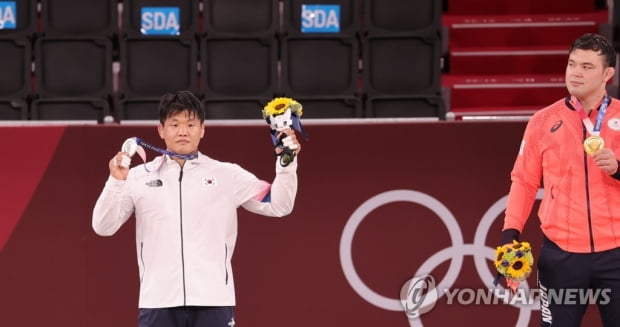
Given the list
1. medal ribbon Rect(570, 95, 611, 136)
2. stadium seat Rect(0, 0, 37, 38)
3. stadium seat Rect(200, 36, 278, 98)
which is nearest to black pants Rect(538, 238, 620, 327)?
medal ribbon Rect(570, 95, 611, 136)

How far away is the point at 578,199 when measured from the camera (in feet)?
15.9

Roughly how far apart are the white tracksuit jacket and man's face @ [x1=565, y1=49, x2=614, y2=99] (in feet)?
4.38

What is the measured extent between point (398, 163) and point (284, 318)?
3.83 ft

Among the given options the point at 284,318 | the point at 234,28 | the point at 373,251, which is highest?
the point at 234,28

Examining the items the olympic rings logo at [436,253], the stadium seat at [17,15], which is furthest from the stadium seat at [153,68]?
the olympic rings logo at [436,253]

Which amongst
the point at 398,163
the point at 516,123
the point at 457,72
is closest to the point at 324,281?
the point at 398,163

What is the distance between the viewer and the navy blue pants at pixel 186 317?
4.69 m

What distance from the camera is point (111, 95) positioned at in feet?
26.9

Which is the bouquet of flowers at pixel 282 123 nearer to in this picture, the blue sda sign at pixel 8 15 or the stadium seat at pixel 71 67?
the stadium seat at pixel 71 67

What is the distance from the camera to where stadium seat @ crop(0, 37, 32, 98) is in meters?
8.23

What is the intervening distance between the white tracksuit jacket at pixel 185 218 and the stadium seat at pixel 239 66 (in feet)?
11.0

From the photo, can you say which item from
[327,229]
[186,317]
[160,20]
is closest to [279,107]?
[186,317]

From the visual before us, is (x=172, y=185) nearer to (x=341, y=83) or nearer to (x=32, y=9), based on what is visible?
(x=341, y=83)

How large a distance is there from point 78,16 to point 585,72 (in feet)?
15.9
